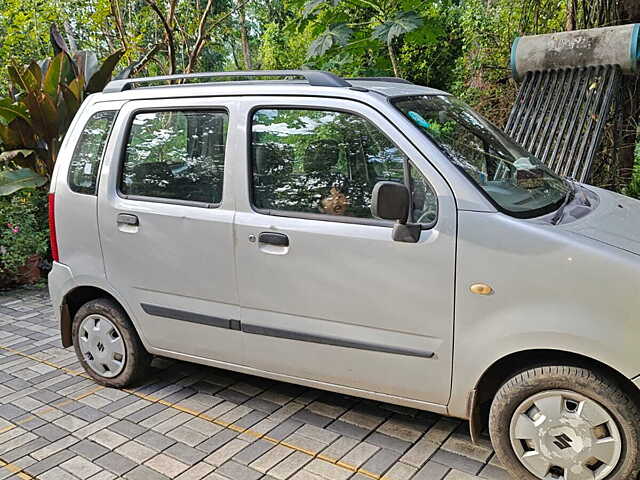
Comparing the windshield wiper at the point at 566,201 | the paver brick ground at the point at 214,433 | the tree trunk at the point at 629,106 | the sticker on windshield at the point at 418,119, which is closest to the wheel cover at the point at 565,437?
the paver brick ground at the point at 214,433

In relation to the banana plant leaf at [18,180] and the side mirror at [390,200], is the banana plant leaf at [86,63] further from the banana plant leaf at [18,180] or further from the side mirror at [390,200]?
the side mirror at [390,200]

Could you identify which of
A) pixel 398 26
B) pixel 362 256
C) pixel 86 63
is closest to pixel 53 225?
pixel 362 256

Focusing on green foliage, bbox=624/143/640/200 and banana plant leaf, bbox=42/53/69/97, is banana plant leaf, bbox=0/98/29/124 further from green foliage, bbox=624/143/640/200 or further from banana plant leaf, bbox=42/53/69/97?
green foliage, bbox=624/143/640/200

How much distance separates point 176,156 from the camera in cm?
355

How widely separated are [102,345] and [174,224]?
3.75ft

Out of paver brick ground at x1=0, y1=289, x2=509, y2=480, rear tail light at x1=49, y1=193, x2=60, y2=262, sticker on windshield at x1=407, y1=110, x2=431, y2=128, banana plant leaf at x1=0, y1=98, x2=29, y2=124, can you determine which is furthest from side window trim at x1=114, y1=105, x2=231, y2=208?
banana plant leaf at x1=0, y1=98, x2=29, y2=124

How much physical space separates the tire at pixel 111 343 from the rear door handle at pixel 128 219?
61 cm

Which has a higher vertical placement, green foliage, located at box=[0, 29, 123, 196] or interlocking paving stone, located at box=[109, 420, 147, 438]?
green foliage, located at box=[0, 29, 123, 196]

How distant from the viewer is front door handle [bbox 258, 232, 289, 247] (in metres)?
3.12

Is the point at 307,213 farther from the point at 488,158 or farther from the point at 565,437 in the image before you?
the point at 565,437

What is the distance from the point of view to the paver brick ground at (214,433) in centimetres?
305

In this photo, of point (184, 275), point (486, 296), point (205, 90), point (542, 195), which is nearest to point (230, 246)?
point (184, 275)

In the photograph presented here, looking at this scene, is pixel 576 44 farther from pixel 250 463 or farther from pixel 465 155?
pixel 250 463

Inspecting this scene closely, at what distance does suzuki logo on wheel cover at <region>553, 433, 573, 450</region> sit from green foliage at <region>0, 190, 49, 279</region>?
5806 millimetres
